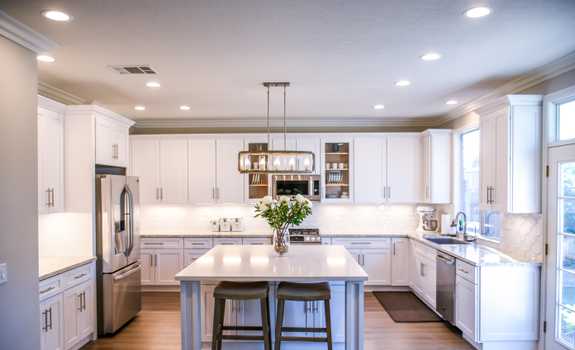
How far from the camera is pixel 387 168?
6.01 metres

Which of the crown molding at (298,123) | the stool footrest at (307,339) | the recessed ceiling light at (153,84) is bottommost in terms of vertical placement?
the stool footrest at (307,339)

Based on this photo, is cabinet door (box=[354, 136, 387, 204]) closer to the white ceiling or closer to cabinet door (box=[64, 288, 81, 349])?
the white ceiling

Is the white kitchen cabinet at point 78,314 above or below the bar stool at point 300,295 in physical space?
below

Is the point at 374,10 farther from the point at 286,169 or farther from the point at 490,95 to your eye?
the point at 490,95

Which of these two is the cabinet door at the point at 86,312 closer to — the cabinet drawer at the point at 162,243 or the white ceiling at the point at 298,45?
the cabinet drawer at the point at 162,243

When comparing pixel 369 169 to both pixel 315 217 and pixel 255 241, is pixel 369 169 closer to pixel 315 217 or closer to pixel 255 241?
pixel 315 217

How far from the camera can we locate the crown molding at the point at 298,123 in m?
6.20

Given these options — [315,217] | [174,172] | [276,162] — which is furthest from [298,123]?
[276,162]

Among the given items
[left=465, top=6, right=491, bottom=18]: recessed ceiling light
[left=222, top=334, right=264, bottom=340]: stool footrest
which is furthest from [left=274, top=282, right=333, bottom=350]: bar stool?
[left=465, top=6, right=491, bottom=18]: recessed ceiling light

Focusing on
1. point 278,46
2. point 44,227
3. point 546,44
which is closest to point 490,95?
point 546,44

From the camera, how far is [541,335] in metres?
3.55

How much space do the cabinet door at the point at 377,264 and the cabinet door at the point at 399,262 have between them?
0.08 metres

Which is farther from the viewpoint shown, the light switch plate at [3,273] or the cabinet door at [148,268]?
the cabinet door at [148,268]

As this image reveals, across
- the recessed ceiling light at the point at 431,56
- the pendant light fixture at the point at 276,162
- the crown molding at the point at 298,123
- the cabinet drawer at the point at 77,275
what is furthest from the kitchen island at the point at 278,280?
the crown molding at the point at 298,123
